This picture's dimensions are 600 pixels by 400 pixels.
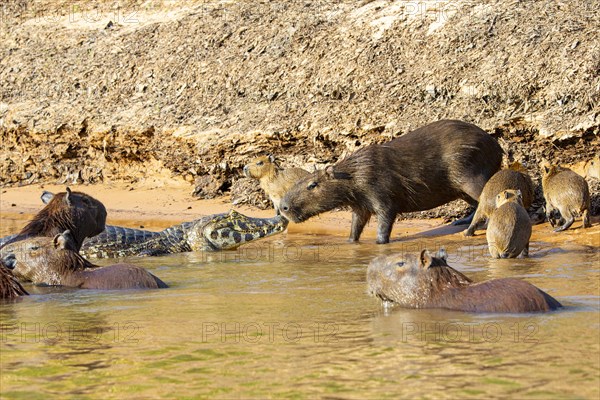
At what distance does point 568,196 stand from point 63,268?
17.3ft

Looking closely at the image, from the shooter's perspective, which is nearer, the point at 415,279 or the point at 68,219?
the point at 415,279

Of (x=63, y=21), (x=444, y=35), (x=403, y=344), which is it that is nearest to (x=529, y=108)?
(x=444, y=35)

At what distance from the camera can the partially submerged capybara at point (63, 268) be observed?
29.4ft

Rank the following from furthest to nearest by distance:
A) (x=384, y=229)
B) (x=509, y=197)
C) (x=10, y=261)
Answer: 1. (x=384, y=229)
2. (x=509, y=197)
3. (x=10, y=261)

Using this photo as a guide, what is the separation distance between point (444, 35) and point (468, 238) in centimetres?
369

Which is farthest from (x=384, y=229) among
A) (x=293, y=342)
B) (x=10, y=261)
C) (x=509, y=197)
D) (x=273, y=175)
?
(x=293, y=342)

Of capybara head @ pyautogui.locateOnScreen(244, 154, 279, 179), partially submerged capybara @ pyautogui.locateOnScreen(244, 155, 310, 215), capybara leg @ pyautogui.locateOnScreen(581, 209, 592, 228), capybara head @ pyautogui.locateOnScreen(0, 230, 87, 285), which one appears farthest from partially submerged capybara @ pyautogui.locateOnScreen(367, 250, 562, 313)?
capybara head @ pyautogui.locateOnScreen(244, 154, 279, 179)

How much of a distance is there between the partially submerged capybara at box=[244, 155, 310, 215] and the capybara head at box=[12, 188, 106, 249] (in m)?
3.50

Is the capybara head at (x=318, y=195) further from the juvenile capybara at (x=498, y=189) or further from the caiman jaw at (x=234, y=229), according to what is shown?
the juvenile capybara at (x=498, y=189)

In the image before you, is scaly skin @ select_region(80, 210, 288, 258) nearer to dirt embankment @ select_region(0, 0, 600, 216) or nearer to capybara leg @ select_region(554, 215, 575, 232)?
dirt embankment @ select_region(0, 0, 600, 216)

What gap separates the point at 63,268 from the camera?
9.28 metres

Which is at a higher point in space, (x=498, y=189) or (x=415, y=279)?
(x=498, y=189)

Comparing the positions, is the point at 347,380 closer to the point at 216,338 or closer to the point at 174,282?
the point at 216,338

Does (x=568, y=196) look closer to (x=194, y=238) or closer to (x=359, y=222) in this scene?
(x=359, y=222)
